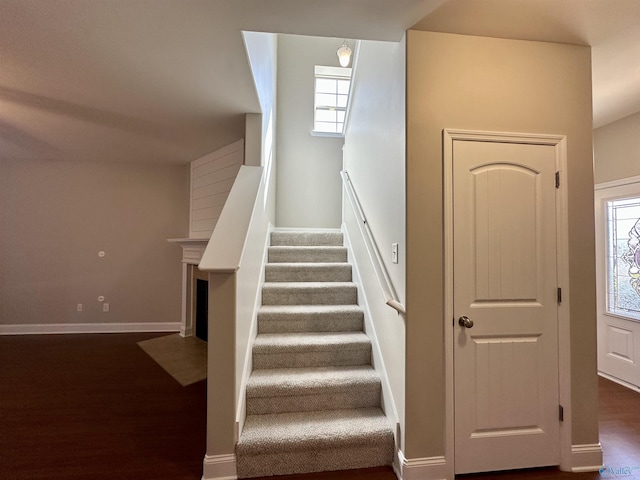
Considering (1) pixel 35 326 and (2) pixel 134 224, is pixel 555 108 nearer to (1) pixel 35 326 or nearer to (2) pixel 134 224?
(2) pixel 134 224

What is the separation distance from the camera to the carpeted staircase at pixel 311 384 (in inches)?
71.1

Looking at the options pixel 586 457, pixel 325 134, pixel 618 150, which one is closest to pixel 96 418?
pixel 586 457

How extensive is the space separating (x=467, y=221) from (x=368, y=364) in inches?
50.6

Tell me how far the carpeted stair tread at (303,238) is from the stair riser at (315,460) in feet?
7.20

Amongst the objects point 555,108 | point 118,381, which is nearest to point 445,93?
point 555,108

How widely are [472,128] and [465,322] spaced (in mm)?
1144

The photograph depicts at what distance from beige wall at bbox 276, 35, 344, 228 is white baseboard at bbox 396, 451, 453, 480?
311 centimetres

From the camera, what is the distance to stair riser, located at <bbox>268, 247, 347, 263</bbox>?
334cm

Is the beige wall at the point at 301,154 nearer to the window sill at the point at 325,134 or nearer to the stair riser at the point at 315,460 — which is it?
the window sill at the point at 325,134

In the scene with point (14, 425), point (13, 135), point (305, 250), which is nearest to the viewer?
point (14, 425)

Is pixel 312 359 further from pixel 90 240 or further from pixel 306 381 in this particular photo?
pixel 90 240

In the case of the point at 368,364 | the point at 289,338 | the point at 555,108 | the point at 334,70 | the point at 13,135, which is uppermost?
the point at 334,70

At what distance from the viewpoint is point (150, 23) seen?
179 centimetres

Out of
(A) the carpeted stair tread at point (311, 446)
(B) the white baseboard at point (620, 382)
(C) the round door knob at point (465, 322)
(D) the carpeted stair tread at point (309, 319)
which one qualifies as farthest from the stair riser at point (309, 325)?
(B) the white baseboard at point (620, 382)
